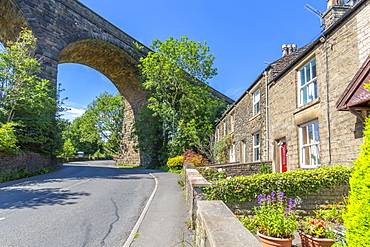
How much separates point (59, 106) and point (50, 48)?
411 centimetres

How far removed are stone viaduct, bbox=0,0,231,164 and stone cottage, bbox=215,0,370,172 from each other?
547 inches

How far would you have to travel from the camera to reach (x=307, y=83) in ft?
30.2

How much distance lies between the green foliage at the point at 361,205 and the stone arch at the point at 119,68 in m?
20.0

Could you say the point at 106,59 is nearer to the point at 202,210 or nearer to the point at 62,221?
the point at 62,221

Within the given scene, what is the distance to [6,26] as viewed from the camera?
17.7 metres

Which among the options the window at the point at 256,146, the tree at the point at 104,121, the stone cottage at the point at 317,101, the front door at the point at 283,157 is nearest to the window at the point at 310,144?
the stone cottage at the point at 317,101

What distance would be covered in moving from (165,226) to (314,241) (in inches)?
110

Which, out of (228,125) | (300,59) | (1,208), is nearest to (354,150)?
(300,59)

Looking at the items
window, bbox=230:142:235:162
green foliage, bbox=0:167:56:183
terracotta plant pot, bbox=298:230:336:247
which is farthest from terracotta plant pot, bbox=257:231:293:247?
window, bbox=230:142:235:162

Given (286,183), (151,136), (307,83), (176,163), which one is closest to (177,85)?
(151,136)

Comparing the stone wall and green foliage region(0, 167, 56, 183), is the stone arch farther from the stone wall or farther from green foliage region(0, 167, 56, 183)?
the stone wall

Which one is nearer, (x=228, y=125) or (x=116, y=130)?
(x=228, y=125)

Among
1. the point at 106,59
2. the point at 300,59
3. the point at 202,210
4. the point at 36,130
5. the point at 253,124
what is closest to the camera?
the point at 202,210

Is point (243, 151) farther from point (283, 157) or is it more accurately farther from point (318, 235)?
point (318, 235)
